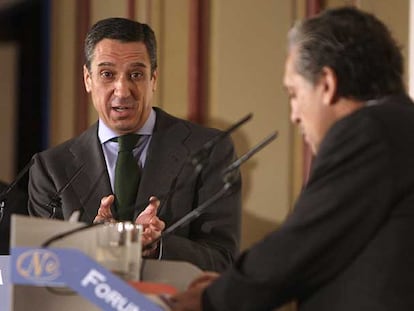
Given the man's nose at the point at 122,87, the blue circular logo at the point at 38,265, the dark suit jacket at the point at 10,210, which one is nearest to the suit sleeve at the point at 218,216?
the man's nose at the point at 122,87

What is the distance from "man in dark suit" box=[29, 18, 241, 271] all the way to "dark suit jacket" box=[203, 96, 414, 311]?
67cm

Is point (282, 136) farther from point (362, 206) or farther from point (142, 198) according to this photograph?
point (362, 206)

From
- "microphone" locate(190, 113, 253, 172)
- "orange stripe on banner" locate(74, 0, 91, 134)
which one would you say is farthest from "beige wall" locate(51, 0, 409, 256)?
"microphone" locate(190, 113, 253, 172)

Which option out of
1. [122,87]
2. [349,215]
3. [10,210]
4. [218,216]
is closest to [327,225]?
[349,215]

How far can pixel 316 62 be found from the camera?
5.28 feet

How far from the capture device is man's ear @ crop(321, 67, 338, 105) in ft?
5.22

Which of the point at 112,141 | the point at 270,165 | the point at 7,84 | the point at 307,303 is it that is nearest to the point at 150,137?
the point at 112,141

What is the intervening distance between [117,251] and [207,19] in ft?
5.71

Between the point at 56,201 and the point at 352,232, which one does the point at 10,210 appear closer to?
the point at 56,201

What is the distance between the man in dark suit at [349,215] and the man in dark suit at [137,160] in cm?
66

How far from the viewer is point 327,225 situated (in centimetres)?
150

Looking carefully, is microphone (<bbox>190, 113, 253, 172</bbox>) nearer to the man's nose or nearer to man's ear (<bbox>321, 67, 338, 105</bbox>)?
man's ear (<bbox>321, 67, 338, 105</bbox>)

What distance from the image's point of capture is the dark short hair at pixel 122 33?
2.48 metres

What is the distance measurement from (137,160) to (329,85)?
929mm
